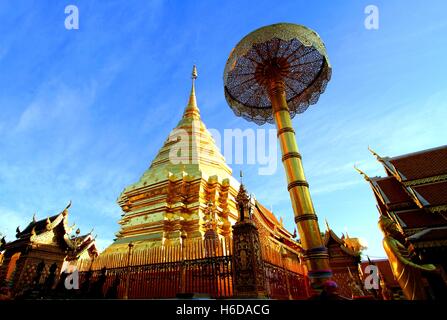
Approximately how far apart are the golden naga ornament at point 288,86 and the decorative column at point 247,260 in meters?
1.08

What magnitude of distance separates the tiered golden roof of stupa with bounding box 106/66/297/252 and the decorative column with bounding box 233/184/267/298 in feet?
12.4

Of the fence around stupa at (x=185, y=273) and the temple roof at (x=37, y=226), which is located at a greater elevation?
the temple roof at (x=37, y=226)

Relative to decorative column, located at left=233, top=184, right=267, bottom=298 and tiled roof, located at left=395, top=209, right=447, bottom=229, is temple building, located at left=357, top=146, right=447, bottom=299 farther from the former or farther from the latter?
decorative column, located at left=233, top=184, right=267, bottom=298

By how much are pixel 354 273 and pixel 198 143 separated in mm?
10304

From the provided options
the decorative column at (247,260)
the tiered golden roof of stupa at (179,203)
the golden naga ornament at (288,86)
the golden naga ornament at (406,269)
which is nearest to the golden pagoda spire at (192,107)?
the tiered golden roof of stupa at (179,203)

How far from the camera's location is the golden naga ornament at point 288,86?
5.43m

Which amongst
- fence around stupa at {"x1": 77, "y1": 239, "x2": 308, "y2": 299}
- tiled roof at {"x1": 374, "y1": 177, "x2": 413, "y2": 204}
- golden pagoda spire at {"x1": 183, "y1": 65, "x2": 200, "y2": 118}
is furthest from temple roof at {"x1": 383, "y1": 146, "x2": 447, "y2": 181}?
golden pagoda spire at {"x1": 183, "y1": 65, "x2": 200, "y2": 118}

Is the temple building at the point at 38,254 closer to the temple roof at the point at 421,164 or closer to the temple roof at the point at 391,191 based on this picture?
the temple roof at the point at 391,191

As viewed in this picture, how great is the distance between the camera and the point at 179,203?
35.1 feet

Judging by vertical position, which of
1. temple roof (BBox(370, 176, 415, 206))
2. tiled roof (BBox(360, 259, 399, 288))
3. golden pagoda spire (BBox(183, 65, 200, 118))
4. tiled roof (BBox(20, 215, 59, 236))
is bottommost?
tiled roof (BBox(360, 259, 399, 288))

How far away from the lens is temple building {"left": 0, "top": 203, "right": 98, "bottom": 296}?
21.9 ft

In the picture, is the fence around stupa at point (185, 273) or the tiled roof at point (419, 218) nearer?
the fence around stupa at point (185, 273)

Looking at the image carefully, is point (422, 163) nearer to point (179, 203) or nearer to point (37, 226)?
point (179, 203)

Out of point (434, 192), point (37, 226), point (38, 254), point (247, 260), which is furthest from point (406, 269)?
point (37, 226)
